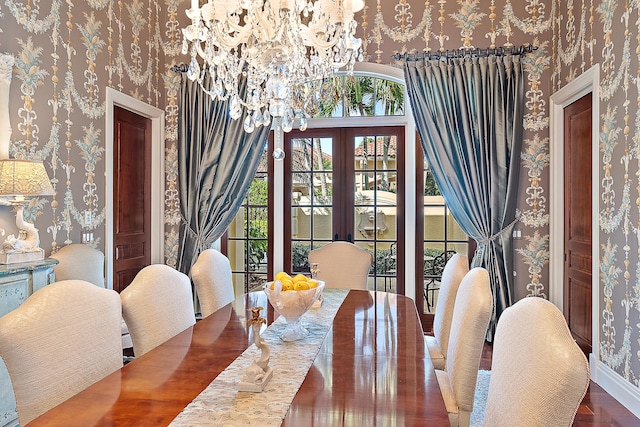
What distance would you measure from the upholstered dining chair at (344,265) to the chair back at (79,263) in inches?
62.7

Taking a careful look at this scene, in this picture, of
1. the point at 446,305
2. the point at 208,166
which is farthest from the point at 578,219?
the point at 208,166

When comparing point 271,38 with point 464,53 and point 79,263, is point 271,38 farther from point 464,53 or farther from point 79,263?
point 464,53

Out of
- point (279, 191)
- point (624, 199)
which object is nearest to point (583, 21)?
point (624, 199)

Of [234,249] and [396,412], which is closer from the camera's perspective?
[396,412]

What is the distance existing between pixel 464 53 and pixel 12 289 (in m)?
3.84

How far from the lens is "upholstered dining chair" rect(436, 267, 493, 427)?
1.57 metres

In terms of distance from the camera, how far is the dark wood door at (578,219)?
11.0ft

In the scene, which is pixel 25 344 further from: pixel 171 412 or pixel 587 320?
pixel 587 320

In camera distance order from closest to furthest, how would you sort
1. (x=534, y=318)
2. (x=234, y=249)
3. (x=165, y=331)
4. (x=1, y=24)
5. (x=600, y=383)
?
1. (x=534, y=318)
2. (x=165, y=331)
3. (x=1, y=24)
4. (x=600, y=383)
5. (x=234, y=249)

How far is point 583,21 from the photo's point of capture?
3277mm

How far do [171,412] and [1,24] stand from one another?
2.71 m

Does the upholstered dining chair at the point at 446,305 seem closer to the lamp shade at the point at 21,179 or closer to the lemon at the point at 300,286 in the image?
the lemon at the point at 300,286

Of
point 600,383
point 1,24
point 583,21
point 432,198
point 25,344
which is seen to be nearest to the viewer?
point 25,344

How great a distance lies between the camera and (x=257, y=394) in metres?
1.25
